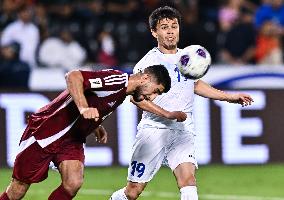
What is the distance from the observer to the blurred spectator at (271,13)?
18562 mm

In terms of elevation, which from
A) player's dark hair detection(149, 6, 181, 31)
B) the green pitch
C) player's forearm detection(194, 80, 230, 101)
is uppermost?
player's dark hair detection(149, 6, 181, 31)

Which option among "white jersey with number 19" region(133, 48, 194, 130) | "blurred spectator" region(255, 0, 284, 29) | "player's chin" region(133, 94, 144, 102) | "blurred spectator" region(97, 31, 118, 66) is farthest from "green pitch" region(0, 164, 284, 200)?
"blurred spectator" region(255, 0, 284, 29)

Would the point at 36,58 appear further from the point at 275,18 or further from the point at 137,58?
the point at 275,18

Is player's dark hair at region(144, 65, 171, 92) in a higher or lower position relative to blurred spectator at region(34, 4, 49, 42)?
higher

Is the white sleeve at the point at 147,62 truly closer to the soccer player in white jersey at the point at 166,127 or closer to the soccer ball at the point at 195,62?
the soccer player in white jersey at the point at 166,127

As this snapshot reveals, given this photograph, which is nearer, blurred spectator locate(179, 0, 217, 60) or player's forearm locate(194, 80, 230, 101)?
player's forearm locate(194, 80, 230, 101)

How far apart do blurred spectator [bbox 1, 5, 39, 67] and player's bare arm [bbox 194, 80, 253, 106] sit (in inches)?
303

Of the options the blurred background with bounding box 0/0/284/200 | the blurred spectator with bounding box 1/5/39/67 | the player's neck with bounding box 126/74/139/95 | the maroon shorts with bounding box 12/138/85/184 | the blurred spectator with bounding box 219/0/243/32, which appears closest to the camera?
the player's neck with bounding box 126/74/139/95

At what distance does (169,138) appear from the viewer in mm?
9734

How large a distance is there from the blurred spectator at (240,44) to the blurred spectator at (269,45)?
0.14m

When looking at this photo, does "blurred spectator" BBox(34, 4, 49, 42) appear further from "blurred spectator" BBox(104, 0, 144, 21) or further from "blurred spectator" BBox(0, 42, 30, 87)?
"blurred spectator" BBox(104, 0, 144, 21)

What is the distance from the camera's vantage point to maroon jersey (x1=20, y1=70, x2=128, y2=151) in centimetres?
879

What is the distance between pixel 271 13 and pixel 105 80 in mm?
10362

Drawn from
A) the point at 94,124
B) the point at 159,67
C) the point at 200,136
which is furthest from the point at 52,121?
the point at 200,136
